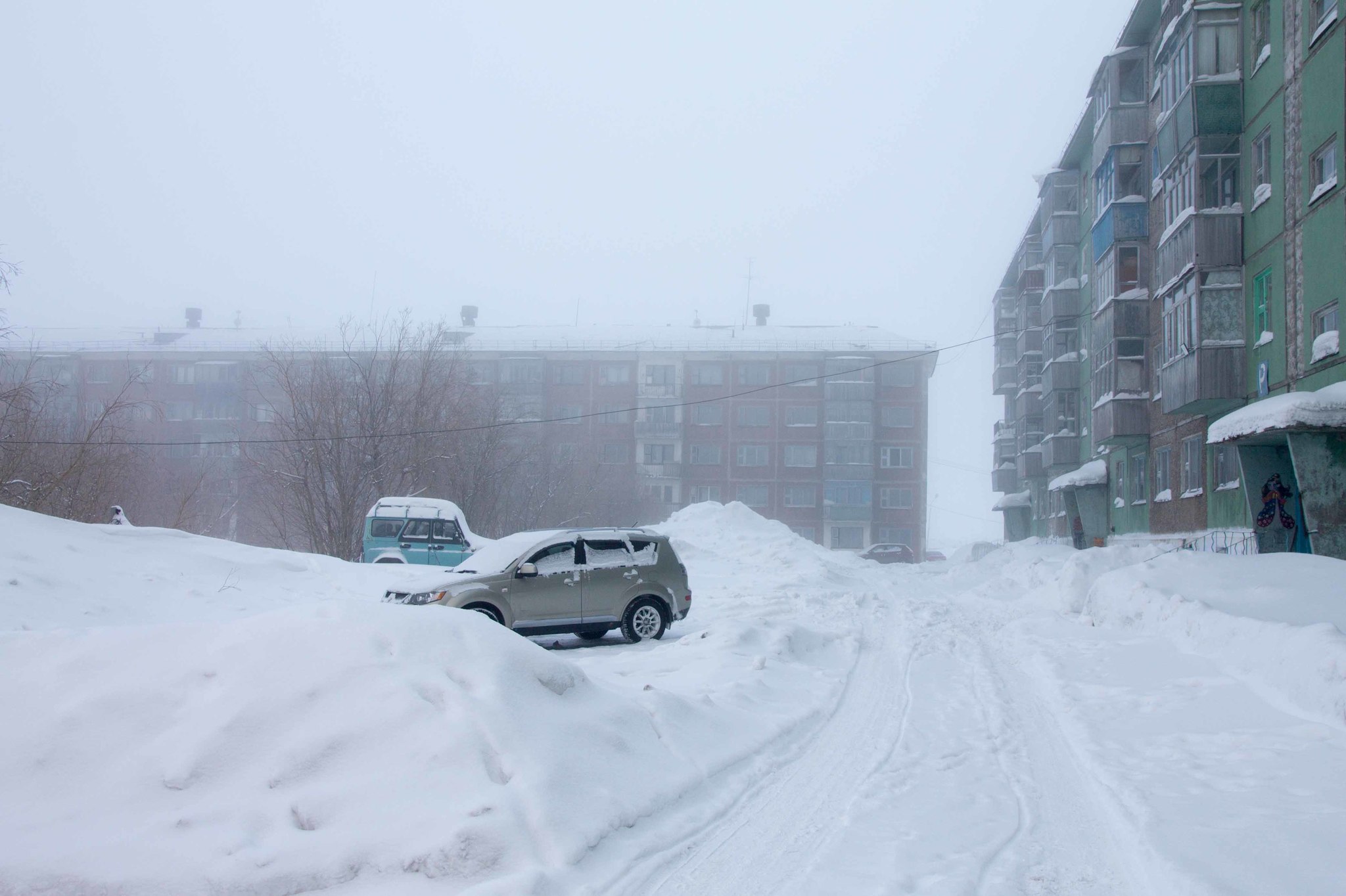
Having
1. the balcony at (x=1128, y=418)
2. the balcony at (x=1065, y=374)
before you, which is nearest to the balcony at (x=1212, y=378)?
the balcony at (x=1128, y=418)

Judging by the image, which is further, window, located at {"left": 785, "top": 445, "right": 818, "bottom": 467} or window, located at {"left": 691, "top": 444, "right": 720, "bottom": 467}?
window, located at {"left": 691, "top": 444, "right": 720, "bottom": 467}

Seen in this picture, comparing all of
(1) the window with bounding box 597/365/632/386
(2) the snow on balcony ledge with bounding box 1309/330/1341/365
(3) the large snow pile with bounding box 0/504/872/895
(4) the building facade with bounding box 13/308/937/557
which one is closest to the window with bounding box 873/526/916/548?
(4) the building facade with bounding box 13/308/937/557

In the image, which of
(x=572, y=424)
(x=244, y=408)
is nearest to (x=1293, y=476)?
(x=572, y=424)

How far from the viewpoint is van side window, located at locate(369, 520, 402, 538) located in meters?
25.7

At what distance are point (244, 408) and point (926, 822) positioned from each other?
2549 inches

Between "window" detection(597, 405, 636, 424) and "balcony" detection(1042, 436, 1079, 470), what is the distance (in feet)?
105

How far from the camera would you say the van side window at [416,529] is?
84.2 ft

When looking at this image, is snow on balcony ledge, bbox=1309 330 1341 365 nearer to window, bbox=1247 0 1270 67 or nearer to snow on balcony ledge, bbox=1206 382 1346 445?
snow on balcony ledge, bbox=1206 382 1346 445

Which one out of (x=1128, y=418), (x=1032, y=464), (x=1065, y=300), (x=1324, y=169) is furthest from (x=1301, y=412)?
(x=1032, y=464)

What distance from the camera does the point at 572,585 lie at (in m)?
14.5

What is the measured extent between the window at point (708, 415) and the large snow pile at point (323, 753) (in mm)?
60618

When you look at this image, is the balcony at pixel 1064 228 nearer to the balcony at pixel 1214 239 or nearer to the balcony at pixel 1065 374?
the balcony at pixel 1065 374

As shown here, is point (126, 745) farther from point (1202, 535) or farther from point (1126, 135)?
point (1126, 135)

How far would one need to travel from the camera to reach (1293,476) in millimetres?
21422
